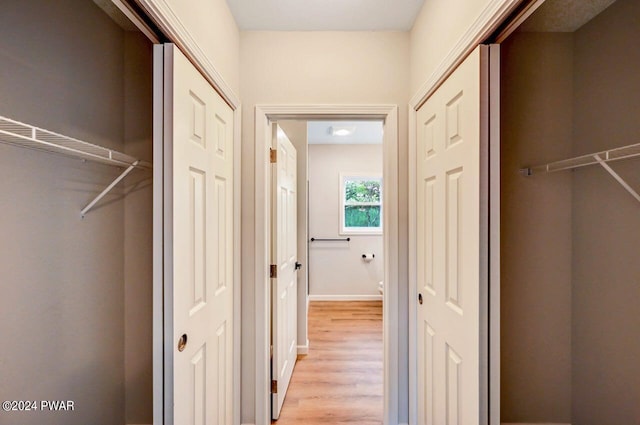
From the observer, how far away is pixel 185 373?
3.70 ft

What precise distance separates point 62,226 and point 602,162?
87.5 inches

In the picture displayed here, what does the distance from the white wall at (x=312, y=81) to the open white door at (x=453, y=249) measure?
211mm

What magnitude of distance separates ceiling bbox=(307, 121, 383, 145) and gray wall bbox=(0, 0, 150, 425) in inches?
95.6

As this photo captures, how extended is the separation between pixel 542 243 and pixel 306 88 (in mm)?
1587

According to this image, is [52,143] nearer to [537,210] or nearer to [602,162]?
[602,162]

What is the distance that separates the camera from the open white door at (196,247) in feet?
3.44

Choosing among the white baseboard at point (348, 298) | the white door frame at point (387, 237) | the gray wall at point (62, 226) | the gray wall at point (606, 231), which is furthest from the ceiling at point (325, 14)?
the white baseboard at point (348, 298)

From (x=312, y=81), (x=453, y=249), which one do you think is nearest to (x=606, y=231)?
(x=453, y=249)

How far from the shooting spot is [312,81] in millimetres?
1823

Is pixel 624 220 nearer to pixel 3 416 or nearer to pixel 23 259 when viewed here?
pixel 23 259

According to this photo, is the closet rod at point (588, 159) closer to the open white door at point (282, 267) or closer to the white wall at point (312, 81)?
the white wall at point (312, 81)

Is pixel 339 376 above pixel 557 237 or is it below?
below

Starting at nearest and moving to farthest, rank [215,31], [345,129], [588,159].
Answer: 1. [588,159]
2. [215,31]
3. [345,129]

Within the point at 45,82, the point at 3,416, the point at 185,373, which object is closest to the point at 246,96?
the point at 45,82
